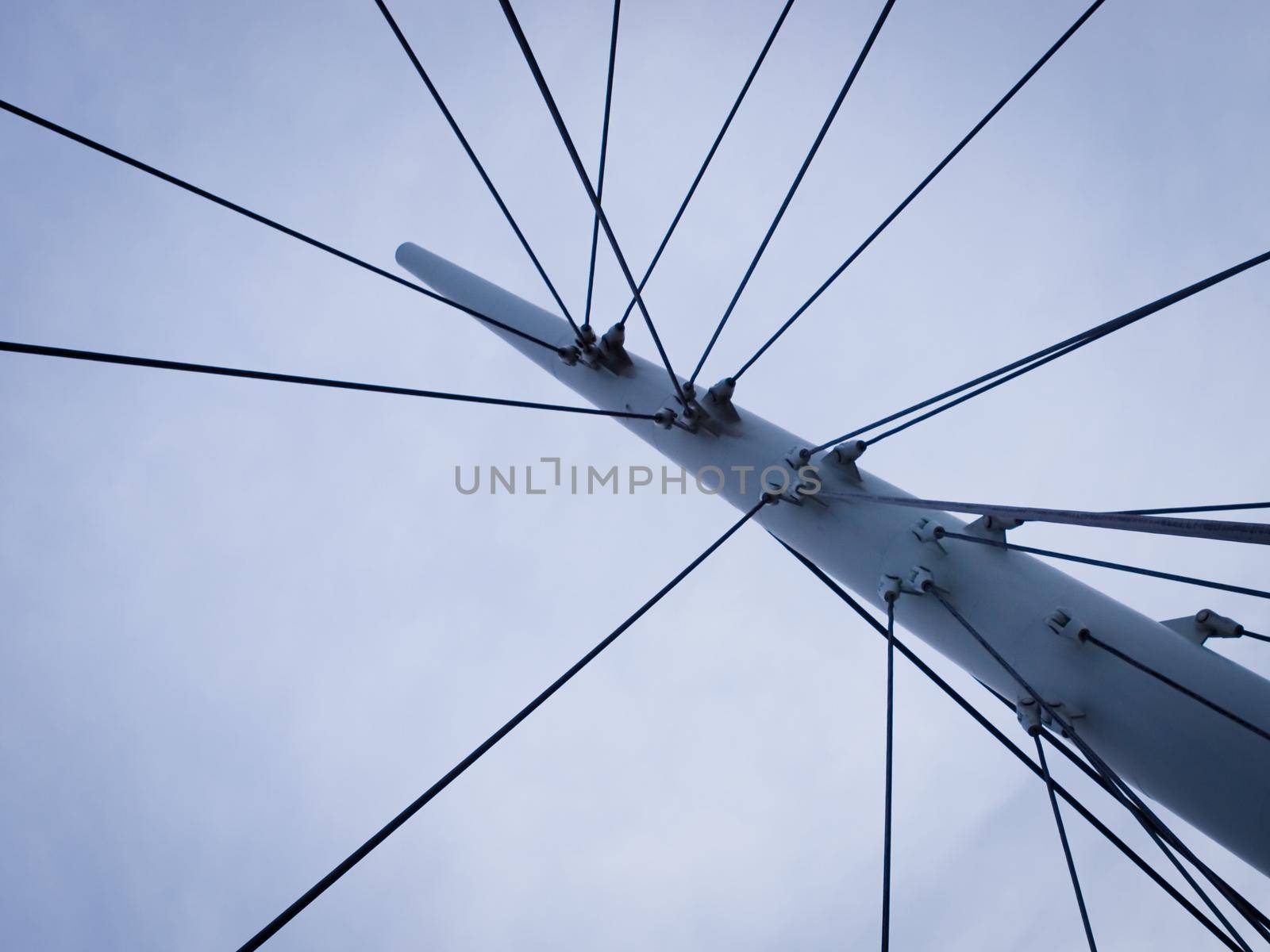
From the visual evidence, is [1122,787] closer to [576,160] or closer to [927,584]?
[927,584]

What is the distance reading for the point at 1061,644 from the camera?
4129mm

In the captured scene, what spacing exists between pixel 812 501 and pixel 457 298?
16.4 feet

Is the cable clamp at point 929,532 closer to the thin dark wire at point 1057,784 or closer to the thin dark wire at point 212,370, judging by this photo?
the thin dark wire at point 1057,784

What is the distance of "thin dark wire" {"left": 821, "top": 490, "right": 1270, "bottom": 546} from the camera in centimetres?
251

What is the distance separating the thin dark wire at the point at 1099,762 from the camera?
3.68m

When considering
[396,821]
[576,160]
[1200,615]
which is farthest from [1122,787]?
[576,160]

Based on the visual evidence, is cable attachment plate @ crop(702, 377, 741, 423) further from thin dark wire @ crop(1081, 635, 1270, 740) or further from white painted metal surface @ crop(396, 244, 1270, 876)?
thin dark wire @ crop(1081, 635, 1270, 740)

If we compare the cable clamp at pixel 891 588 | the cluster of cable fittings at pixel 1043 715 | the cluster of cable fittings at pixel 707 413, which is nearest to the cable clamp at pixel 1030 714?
the cluster of cable fittings at pixel 1043 715

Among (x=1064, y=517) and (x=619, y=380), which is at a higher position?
(x=619, y=380)

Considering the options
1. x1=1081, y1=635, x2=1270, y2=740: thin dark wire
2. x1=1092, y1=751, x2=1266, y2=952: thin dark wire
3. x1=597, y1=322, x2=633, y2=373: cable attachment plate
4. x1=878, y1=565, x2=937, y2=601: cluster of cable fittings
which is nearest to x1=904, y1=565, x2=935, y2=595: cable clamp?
x1=878, y1=565, x2=937, y2=601: cluster of cable fittings

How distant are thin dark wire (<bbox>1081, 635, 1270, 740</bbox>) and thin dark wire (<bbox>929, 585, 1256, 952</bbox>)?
39cm

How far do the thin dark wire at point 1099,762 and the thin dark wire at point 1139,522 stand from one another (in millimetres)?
676

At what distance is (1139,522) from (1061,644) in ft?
4.30

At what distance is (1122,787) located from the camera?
3795mm
